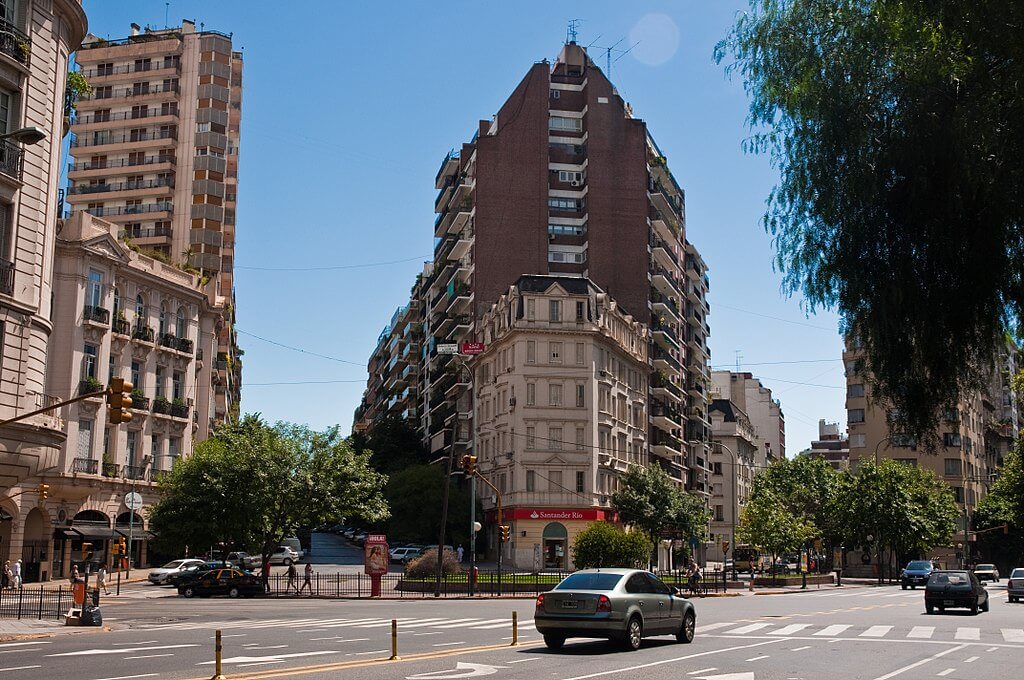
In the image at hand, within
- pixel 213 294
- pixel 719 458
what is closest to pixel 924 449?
pixel 213 294

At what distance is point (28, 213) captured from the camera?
93.8ft

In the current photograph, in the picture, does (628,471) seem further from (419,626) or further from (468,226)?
(419,626)

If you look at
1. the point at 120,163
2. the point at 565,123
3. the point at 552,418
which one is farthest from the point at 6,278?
the point at 565,123

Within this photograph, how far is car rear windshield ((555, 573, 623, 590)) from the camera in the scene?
20.5 m

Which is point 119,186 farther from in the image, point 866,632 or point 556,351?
point 866,632

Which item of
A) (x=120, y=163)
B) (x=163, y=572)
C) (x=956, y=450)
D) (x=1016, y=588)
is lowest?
(x=1016, y=588)

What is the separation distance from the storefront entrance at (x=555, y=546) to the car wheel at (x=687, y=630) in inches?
1917

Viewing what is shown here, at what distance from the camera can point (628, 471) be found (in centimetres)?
7669

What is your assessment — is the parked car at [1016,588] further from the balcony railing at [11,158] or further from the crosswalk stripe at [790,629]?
the balcony railing at [11,158]

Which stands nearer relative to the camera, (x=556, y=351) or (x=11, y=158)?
(x=11, y=158)

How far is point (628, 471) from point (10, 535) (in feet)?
136

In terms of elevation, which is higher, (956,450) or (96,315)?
(96,315)

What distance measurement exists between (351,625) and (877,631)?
1356 centimetres

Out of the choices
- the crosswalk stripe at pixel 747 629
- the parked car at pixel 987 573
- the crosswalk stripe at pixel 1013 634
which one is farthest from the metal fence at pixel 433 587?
the parked car at pixel 987 573
